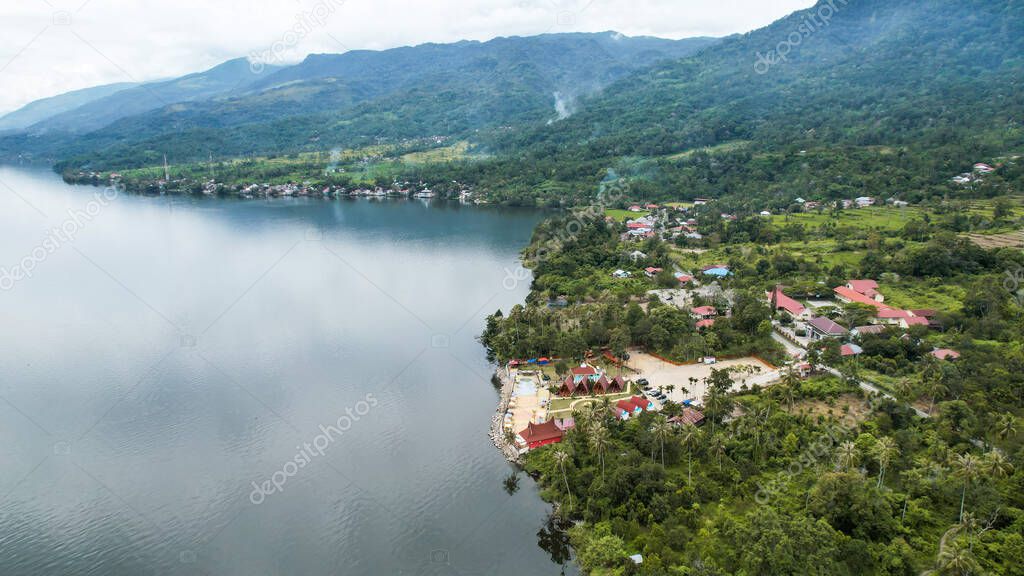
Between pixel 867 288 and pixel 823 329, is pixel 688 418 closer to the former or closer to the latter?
pixel 823 329

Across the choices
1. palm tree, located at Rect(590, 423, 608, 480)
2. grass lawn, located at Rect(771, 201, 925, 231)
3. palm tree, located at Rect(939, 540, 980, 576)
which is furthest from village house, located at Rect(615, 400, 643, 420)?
grass lawn, located at Rect(771, 201, 925, 231)

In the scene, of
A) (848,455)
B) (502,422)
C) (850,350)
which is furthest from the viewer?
(850,350)

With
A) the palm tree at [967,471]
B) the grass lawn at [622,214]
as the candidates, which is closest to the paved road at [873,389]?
the palm tree at [967,471]

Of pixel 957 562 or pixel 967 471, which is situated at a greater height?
pixel 967 471

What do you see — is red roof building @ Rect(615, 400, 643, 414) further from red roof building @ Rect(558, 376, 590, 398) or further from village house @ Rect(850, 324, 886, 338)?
village house @ Rect(850, 324, 886, 338)

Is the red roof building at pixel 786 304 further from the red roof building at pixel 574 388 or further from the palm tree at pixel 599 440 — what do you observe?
the palm tree at pixel 599 440

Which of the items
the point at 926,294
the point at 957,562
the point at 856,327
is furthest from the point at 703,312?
the point at 957,562
